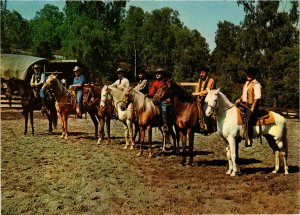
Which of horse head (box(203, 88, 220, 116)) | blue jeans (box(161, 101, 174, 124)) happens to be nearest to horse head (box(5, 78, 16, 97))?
blue jeans (box(161, 101, 174, 124))

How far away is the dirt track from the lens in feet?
20.4

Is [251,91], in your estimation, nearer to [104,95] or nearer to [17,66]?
[104,95]

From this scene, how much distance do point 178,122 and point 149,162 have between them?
1.31 meters

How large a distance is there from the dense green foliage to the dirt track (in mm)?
16305

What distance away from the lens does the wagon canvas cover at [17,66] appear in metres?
18.4

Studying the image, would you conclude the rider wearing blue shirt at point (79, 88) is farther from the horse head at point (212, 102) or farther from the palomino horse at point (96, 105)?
the horse head at point (212, 102)

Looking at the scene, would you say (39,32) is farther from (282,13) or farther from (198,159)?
(198,159)

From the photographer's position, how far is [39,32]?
144 ft

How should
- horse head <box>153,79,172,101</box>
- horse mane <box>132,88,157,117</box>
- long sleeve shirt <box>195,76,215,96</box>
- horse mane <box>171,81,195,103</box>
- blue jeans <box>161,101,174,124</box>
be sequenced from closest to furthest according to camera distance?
long sleeve shirt <box>195,76,215,96</box> < horse head <box>153,79,172,101</box> < horse mane <box>171,81,195,103</box> < blue jeans <box>161,101,174,124</box> < horse mane <box>132,88,157,117</box>

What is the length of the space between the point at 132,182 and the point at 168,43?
38.4 m

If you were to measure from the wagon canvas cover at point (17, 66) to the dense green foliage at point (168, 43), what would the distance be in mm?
5959

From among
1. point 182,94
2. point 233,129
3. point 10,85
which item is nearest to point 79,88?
point 182,94

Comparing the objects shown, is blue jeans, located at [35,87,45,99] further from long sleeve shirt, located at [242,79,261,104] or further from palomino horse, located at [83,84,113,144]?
long sleeve shirt, located at [242,79,261,104]

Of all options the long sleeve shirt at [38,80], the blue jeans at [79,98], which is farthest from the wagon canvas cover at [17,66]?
the blue jeans at [79,98]
